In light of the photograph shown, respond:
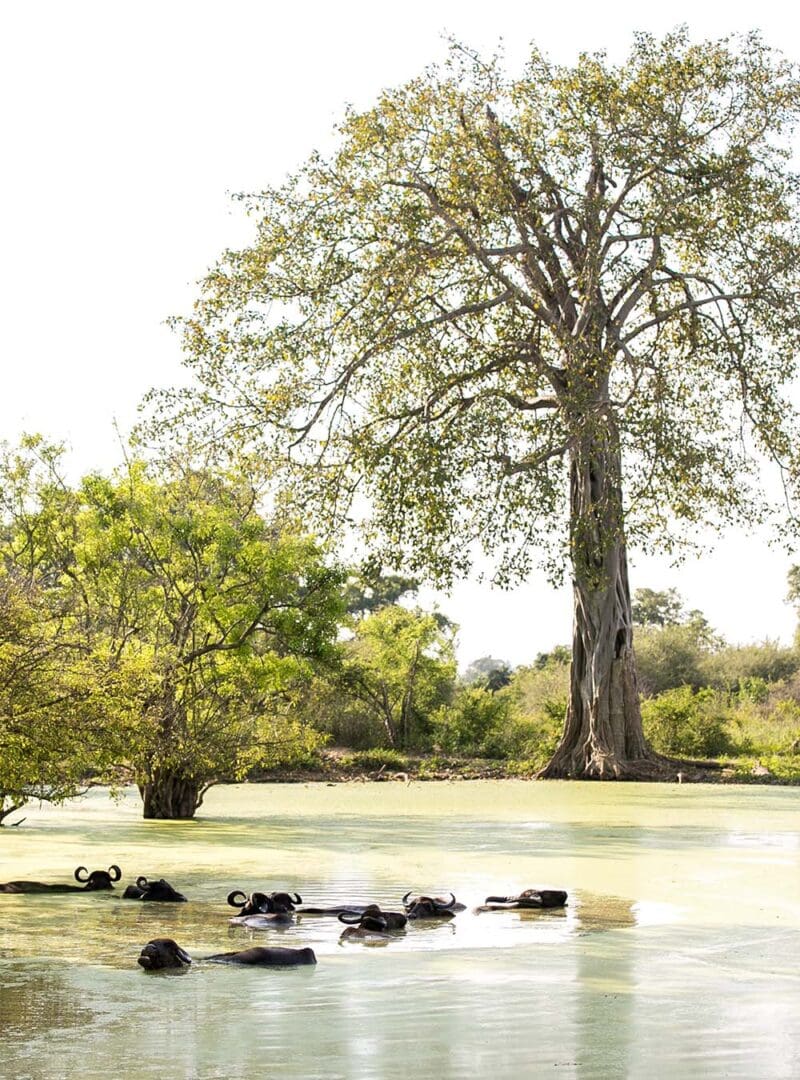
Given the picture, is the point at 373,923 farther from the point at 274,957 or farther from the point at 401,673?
the point at 401,673

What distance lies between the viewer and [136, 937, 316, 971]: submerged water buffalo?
20.7 ft

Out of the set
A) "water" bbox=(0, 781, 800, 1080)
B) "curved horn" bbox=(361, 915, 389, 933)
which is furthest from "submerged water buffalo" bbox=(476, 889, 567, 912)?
"curved horn" bbox=(361, 915, 389, 933)

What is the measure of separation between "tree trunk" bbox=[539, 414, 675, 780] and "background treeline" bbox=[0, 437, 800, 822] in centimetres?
136

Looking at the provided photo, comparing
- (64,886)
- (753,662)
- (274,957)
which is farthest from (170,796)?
(753,662)

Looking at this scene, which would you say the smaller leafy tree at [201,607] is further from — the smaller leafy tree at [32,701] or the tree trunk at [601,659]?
the smaller leafy tree at [32,701]

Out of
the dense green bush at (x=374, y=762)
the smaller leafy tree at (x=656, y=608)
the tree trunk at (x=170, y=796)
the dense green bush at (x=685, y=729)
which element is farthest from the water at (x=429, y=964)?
the smaller leafy tree at (x=656, y=608)

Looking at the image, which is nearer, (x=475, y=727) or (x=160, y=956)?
(x=160, y=956)

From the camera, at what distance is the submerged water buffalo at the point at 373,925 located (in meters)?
7.31

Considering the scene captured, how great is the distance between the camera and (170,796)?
1570 centimetres

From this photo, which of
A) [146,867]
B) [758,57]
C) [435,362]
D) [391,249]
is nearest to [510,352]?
[435,362]

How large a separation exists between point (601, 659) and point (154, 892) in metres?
14.7

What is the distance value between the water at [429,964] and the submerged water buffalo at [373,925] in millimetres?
70

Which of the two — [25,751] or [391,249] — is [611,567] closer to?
[391,249]

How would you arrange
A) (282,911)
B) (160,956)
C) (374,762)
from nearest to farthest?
(160,956)
(282,911)
(374,762)
